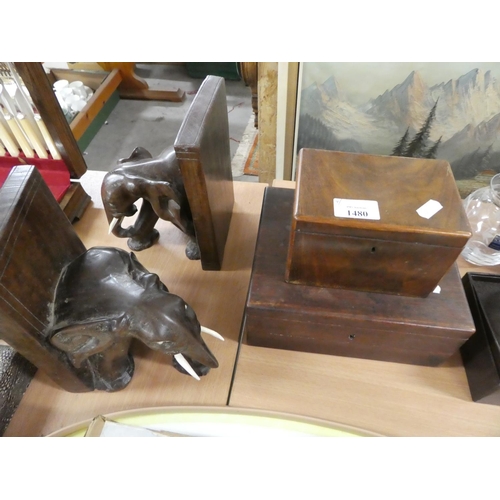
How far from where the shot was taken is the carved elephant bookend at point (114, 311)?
50 centimetres

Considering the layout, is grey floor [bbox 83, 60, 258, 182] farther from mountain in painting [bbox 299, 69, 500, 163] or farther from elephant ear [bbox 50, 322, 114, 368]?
elephant ear [bbox 50, 322, 114, 368]

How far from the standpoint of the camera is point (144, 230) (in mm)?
807

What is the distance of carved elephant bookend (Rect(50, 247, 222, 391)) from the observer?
19.6 inches

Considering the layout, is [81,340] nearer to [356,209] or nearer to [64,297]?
[64,297]

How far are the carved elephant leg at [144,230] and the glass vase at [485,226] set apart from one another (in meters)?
0.69

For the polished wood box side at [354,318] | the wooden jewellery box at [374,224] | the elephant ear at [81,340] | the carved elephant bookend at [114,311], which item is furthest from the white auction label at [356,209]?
the elephant ear at [81,340]

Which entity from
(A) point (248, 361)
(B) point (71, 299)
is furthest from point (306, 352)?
(B) point (71, 299)

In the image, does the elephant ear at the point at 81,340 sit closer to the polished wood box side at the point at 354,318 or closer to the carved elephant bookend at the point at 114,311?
the carved elephant bookend at the point at 114,311

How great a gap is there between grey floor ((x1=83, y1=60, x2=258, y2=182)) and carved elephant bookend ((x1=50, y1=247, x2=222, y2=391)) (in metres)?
1.24

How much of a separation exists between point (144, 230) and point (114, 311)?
337 mm

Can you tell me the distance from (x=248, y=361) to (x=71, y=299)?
326 millimetres

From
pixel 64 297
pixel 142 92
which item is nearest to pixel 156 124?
pixel 142 92

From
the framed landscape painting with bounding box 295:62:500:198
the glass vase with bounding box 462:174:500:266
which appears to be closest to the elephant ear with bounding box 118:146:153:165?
the framed landscape painting with bounding box 295:62:500:198

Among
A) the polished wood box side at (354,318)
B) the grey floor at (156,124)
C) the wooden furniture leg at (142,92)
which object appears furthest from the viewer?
the wooden furniture leg at (142,92)
